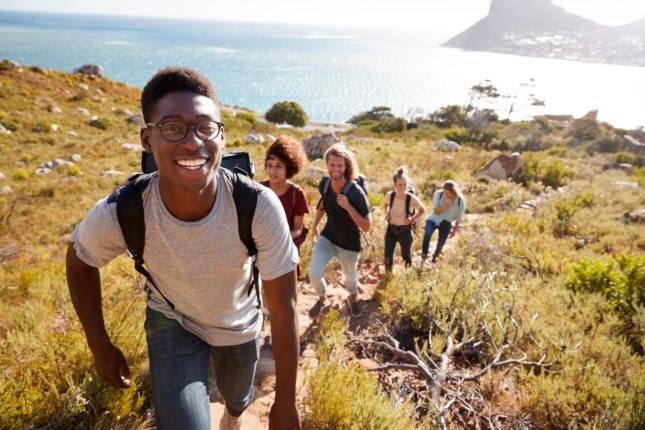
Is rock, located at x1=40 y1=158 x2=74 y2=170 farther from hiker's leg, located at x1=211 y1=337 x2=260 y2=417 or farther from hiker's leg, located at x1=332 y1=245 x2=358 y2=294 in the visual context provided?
hiker's leg, located at x1=211 y1=337 x2=260 y2=417

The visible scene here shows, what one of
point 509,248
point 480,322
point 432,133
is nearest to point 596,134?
point 432,133

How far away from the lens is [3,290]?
4.08 metres

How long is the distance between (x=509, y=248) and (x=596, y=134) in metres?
32.1

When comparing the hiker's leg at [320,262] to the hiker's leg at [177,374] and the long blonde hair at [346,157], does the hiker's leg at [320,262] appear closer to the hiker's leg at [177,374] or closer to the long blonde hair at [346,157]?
the long blonde hair at [346,157]

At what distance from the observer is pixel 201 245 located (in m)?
1.42

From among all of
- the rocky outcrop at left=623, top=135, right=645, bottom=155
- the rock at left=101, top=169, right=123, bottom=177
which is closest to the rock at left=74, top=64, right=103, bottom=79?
the rock at left=101, top=169, right=123, bottom=177

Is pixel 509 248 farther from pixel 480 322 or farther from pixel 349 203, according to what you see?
pixel 349 203

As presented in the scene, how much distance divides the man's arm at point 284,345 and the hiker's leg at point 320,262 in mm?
2296

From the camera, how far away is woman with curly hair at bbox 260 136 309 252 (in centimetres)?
324

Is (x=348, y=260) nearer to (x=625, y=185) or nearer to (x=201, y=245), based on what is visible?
(x=201, y=245)

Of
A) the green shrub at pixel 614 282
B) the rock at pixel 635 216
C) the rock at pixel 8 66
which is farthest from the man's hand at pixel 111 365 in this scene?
the rock at pixel 8 66

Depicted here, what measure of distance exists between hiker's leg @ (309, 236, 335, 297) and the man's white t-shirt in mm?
2203

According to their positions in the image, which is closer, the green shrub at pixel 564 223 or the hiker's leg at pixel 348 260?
the hiker's leg at pixel 348 260

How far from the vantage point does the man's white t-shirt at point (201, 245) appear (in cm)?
138
